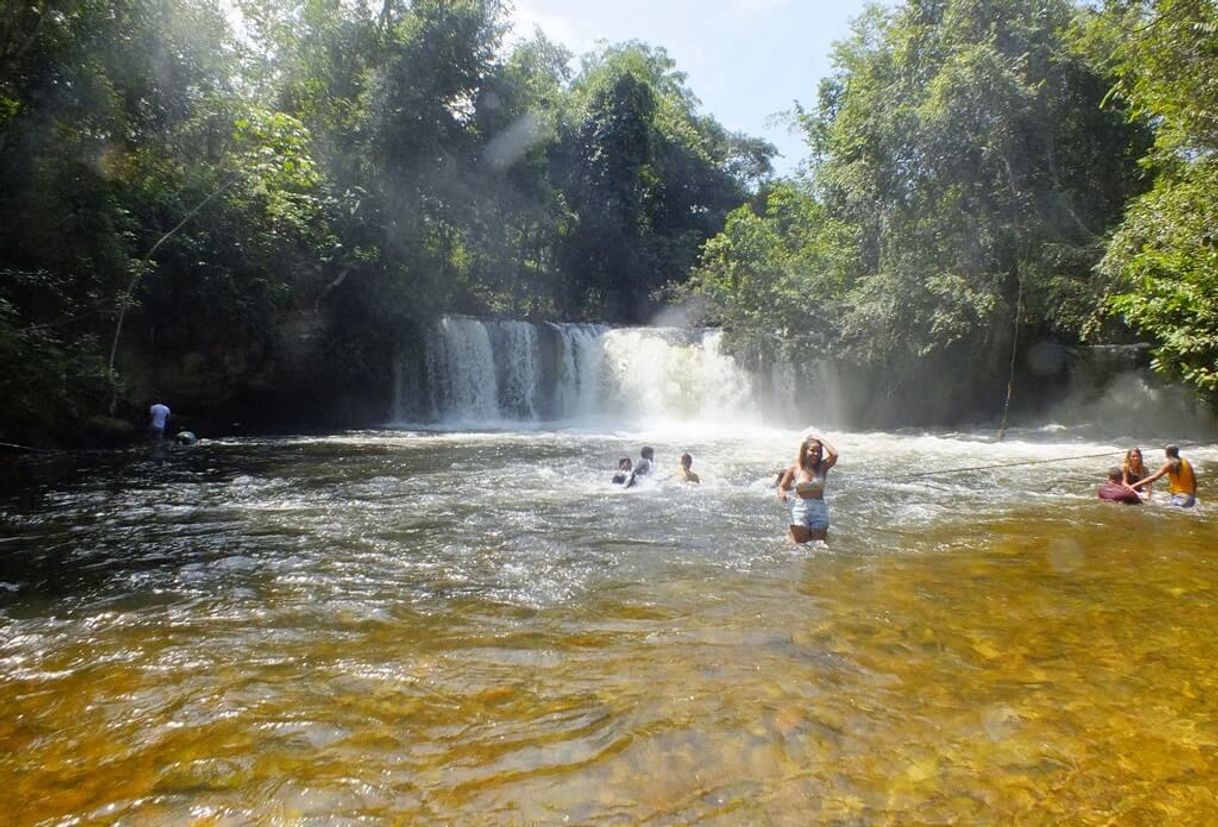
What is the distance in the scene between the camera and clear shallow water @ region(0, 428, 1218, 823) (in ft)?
9.00

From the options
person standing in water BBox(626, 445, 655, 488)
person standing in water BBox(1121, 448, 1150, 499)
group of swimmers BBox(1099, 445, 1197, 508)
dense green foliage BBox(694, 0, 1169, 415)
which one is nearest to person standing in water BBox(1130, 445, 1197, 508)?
group of swimmers BBox(1099, 445, 1197, 508)

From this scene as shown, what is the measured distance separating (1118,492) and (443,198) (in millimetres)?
24021

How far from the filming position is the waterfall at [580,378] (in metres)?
23.7

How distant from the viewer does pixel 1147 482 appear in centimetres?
887

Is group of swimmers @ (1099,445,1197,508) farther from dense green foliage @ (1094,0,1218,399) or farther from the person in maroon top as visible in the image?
dense green foliage @ (1094,0,1218,399)

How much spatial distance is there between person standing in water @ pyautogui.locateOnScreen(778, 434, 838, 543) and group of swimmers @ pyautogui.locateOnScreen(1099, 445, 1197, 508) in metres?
4.98

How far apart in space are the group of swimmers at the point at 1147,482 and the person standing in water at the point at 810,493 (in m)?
4.98

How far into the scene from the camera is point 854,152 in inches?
862

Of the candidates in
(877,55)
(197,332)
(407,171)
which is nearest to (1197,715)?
(197,332)

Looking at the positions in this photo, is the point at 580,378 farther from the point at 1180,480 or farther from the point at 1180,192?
the point at 1180,480

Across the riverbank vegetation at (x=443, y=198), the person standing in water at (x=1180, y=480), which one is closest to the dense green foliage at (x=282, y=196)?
the riverbank vegetation at (x=443, y=198)

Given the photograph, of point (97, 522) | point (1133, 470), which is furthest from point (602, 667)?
point (1133, 470)

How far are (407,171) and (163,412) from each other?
44.9ft

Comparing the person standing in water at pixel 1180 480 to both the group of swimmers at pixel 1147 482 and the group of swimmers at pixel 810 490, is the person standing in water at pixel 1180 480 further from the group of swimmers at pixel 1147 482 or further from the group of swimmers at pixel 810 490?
the group of swimmers at pixel 810 490
